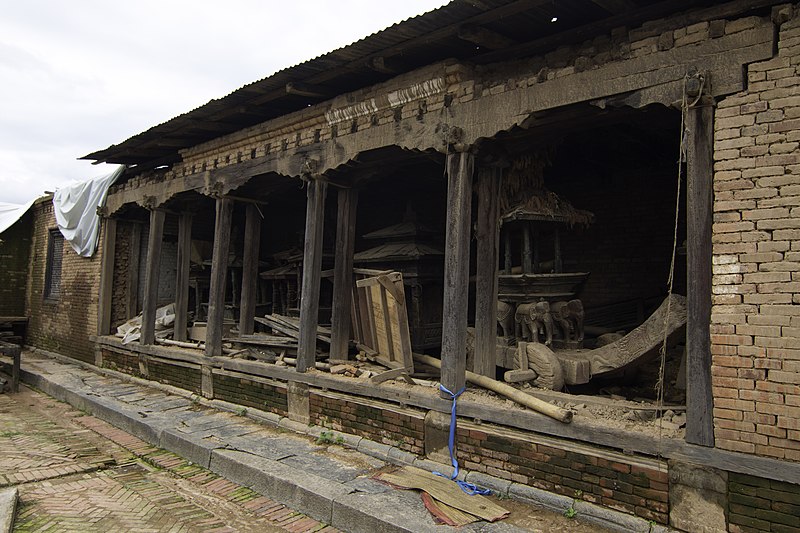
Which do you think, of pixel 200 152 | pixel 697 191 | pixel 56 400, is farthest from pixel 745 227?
pixel 56 400

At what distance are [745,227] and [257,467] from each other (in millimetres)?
5063

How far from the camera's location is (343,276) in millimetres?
7555

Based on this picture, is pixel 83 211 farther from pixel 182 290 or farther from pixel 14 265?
pixel 14 265

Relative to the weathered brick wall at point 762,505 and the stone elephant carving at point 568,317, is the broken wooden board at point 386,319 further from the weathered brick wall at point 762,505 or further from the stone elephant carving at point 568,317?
the weathered brick wall at point 762,505

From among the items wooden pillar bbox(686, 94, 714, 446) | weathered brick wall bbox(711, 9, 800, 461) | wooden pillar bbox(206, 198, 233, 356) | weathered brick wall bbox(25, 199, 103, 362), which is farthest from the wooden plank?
weathered brick wall bbox(711, 9, 800, 461)

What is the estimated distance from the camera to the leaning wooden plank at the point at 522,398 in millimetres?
4371

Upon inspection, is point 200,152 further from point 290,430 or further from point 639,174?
point 639,174

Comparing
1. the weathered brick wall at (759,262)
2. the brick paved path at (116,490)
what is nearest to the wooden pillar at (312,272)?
the brick paved path at (116,490)

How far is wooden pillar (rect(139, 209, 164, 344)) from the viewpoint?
33.2ft

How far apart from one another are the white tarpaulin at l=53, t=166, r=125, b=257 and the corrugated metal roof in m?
5.54

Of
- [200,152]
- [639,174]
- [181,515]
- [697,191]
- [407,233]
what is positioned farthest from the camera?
[200,152]

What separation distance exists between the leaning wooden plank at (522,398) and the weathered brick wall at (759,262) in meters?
1.17

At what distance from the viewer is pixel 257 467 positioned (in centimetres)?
531

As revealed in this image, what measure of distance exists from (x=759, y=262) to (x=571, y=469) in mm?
2251
